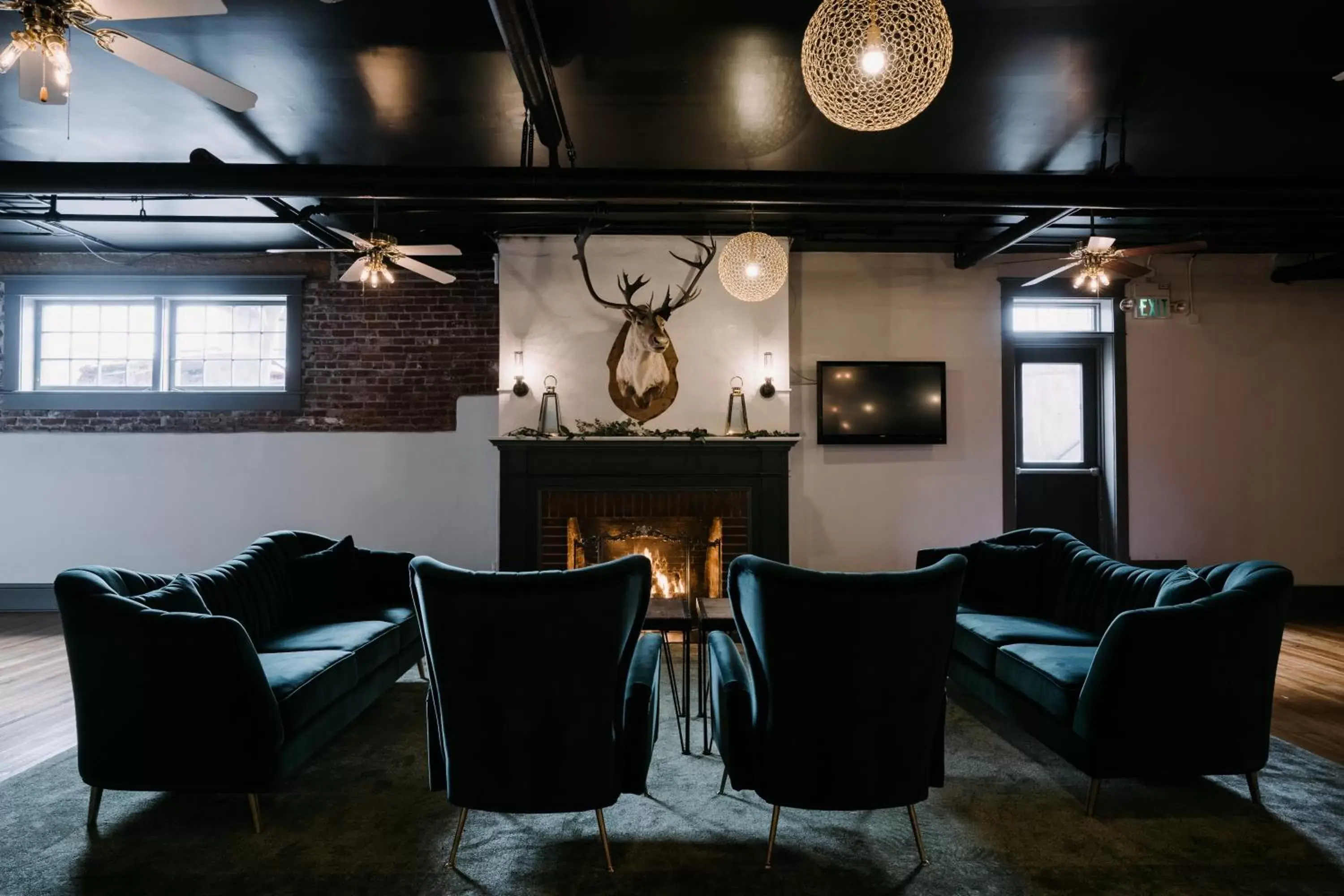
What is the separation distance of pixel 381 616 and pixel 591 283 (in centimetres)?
299

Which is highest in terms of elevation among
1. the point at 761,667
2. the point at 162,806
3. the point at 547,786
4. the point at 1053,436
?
the point at 1053,436

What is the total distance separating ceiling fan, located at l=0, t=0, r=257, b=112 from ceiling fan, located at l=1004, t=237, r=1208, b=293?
15.5ft

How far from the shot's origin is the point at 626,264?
5680mm

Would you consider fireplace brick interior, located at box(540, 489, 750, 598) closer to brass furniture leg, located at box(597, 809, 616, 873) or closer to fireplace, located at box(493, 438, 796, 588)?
fireplace, located at box(493, 438, 796, 588)

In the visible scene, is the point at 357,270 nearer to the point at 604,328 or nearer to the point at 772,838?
the point at 604,328

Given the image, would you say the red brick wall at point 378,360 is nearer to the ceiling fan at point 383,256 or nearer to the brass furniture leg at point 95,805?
the ceiling fan at point 383,256

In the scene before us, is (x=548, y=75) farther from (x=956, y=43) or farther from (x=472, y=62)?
(x=956, y=43)

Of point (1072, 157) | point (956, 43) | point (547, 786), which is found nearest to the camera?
point (547, 786)

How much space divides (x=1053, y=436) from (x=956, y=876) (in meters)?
5.17

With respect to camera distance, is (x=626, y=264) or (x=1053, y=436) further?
(x=1053, y=436)

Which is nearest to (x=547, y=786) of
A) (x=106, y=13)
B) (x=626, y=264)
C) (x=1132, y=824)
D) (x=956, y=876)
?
(x=956, y=876)

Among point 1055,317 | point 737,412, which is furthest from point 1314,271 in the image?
point 737,412

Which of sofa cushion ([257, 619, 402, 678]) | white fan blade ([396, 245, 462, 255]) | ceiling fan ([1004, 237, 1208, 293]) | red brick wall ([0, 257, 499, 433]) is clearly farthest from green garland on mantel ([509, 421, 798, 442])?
ceiling fan ([1004, 237, 1208, 293])

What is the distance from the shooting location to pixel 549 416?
5543mm
